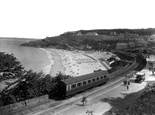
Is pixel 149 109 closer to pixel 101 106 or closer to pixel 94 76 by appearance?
pixel 101 106

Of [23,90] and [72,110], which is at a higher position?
[23,90]

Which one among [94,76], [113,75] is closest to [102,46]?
[113,75]

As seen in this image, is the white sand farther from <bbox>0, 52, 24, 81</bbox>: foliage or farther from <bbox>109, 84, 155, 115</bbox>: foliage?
<bbox>0, 52, 24, 81</bbox>: foliage

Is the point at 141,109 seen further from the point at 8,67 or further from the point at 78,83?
the point at 8,67

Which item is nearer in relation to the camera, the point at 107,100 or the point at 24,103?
the point at 24,103

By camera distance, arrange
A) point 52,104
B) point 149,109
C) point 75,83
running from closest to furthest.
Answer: point 149,109 → point 52,104 → point 75,83

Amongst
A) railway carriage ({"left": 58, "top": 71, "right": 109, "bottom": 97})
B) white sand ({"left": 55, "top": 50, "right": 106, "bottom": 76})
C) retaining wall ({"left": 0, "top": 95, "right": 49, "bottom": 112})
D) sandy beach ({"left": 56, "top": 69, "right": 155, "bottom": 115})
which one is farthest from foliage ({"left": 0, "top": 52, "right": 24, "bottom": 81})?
white sand ({"left": 55, "top": 50, "right": 106, "bottom": 76})

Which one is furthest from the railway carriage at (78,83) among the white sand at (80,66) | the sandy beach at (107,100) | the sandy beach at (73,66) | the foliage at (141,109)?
the white sand at (80,66)

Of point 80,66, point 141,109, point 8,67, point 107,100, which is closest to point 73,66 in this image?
point 80,66
